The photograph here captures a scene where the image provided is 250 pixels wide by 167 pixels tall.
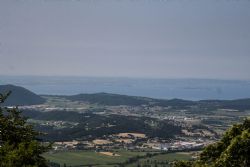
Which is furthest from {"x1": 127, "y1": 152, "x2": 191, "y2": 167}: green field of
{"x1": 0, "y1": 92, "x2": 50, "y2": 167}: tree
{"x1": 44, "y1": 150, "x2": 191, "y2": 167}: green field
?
{"x1": 0, "y1": 92, "x2": 50, "y2": 167}: tree

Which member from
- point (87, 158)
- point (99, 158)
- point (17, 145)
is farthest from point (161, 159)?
point (17, 145)

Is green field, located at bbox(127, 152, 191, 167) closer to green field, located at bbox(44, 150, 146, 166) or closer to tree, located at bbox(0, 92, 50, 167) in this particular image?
green field, located at bbox(44, 150, 146, 166)

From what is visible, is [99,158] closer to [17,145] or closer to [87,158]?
[87,158]

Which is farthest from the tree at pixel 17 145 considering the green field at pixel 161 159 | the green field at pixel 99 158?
the green field at pixel 99 158

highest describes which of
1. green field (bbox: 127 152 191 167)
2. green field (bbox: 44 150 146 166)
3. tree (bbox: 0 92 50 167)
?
tree (bbox: 0 92 50 167)

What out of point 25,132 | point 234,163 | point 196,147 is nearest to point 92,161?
point 196,147

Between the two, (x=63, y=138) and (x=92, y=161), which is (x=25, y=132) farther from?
(x=63, y=138)

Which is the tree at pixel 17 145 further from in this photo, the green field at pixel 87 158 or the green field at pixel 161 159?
the green field at pixel 87 158

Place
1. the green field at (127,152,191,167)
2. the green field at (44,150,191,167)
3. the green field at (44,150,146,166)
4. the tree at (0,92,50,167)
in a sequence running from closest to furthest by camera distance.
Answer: the tree at (0,92,50,167) < the green field at (127,152,191,167) < the green field at (44,150,191,167) < the green field at (44,150,146,166)

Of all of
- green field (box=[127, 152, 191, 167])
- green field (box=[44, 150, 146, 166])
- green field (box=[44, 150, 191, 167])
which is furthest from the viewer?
green field (box=[44, 150, 146, 166])
